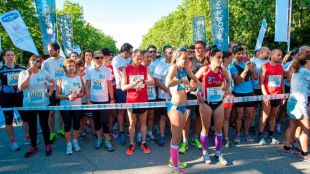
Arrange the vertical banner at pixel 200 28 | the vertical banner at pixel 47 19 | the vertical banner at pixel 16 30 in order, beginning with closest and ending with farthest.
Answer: the vertical banner at pixel 16 30 < the vertical banner at pixel 47 19 < the vertical banner at pixel 200 28

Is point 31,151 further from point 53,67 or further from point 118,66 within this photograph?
point 118,66

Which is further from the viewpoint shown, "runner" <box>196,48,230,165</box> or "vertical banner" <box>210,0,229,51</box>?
"vertical banner" <box>210,0,229,51</box>

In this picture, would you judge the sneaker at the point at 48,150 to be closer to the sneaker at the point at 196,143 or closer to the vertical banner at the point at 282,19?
the sneaker at the point at 196,143

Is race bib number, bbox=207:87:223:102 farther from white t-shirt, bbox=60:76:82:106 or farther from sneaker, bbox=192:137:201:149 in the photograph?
white t-shirt, bbox=60:76:82:106

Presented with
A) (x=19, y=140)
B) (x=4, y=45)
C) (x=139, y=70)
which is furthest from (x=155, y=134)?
(x=4, y=45)

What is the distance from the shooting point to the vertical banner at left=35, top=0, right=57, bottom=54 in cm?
997

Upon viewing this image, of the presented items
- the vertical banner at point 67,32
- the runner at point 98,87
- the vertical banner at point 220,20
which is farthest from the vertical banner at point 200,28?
the runner at point 98,87

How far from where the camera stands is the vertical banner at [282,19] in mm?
10305

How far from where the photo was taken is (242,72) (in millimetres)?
5773

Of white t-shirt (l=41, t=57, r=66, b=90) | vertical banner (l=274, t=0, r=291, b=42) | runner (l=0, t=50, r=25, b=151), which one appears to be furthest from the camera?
vertical banner (l=274, t=0, r=291, b=42)

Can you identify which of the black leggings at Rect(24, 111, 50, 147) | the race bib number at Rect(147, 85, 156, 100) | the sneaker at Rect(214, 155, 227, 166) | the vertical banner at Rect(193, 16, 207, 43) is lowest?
the sneaker at Rect(214, 155, 227, 166)

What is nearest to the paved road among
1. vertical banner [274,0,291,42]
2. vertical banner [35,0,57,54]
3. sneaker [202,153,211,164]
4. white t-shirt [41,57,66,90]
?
Result: sneaker [202,153,211,164]

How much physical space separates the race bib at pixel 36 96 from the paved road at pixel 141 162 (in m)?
1.13

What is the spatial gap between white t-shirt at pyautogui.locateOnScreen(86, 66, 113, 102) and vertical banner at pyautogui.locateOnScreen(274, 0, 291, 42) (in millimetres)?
7855
